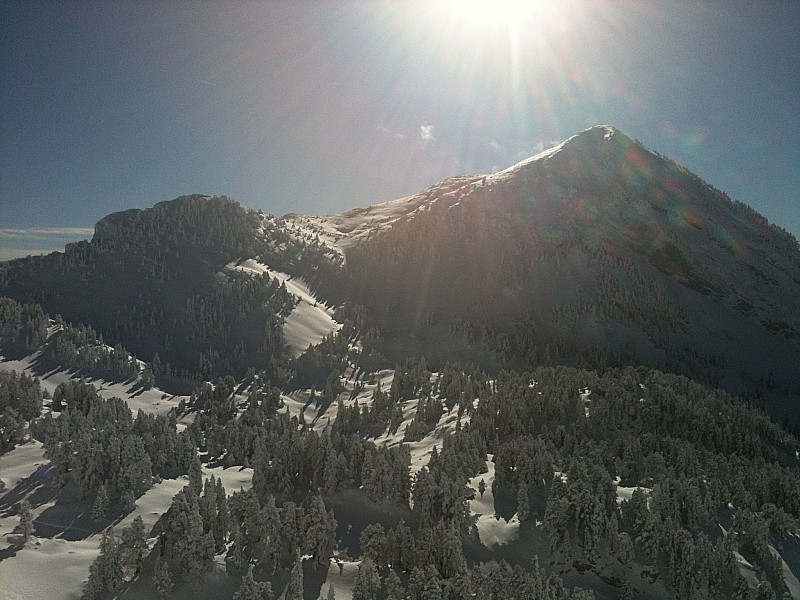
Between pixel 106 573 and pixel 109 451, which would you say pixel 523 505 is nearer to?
pixel 106 573

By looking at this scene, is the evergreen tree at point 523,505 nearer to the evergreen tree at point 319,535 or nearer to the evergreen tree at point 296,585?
the evergreen tree at point 319,535

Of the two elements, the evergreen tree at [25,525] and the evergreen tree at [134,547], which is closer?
the evergreen tree at [134,547]

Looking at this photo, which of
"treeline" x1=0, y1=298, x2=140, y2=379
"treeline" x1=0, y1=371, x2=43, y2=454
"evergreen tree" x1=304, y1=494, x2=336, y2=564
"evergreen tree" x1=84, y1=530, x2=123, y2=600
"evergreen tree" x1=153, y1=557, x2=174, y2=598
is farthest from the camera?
"treeline" x1=0, y1=298, x2=140, y2=379

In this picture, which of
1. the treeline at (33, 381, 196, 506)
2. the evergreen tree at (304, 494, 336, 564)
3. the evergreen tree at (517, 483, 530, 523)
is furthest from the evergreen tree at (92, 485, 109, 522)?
the evergreen tree at (517, 483, 530, 523)

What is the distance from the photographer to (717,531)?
67812 millimetres

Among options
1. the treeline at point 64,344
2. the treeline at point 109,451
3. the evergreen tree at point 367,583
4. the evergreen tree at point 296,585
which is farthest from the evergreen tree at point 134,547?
the treeline at point 64,344

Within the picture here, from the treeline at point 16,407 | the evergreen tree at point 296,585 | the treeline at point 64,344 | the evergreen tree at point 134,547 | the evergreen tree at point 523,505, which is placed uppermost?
the treeline at point 64,344

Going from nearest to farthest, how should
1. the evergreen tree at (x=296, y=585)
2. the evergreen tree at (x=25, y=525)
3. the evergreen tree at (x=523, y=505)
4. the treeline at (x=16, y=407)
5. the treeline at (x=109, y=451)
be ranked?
the evergreen tree at (x=296, y=585)
the evergreen tree at (x=25, y=525)
the evergreen tree at (x=523, y=505)
the treeline at (x=109, y=451)
the treeline at (x=16, y=407)

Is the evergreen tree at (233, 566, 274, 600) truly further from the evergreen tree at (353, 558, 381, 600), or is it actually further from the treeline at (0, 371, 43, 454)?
the treeline at (0, 371, 43, 454)

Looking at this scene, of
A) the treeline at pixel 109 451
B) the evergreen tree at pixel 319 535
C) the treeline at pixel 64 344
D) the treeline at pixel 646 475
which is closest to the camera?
the treeline at pixel 646 475

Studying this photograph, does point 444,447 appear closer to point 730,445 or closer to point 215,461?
point 215,461

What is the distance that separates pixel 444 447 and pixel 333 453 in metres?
24.2

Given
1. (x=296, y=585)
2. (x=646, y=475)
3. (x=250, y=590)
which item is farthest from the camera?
(x=646, y=475)

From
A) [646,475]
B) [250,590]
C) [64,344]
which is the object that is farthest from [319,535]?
[64,344]
